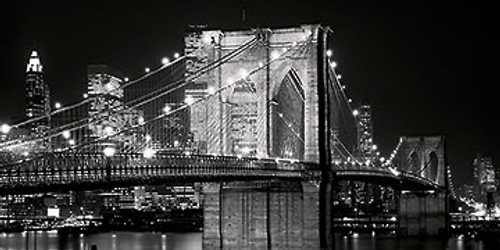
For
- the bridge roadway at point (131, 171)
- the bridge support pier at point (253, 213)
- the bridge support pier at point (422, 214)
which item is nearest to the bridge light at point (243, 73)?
the bridge roadway at point (131, 171)

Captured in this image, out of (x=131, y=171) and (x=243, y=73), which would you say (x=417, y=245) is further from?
A: (x=131, y=171)

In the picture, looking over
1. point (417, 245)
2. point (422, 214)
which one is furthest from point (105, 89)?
point (422, 214)

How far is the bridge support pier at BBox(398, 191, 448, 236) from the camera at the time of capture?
291 feet

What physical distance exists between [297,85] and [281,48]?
2.03 metres

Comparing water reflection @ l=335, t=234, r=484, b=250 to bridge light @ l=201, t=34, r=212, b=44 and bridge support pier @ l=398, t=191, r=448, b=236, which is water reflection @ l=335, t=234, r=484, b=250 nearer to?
bridge support pier @ l=398, t=191, r=448, b=236

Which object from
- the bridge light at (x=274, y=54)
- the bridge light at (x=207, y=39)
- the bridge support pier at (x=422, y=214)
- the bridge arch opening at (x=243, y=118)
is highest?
the bridge light at (x=207, y=39)

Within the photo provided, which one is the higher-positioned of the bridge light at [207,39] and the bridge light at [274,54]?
the bridge light at [207,39]

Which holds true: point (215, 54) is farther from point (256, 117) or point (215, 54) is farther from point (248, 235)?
point (248, 235)

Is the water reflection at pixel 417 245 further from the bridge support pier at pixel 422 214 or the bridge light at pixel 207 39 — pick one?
the bridge light at pixel 207 39

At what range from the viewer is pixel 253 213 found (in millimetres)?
46750

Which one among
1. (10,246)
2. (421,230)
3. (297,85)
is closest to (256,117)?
(297,85)

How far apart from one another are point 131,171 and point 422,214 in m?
60.0

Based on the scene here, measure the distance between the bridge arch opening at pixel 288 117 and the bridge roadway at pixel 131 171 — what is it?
294 cm

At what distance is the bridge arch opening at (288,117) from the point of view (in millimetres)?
48281
